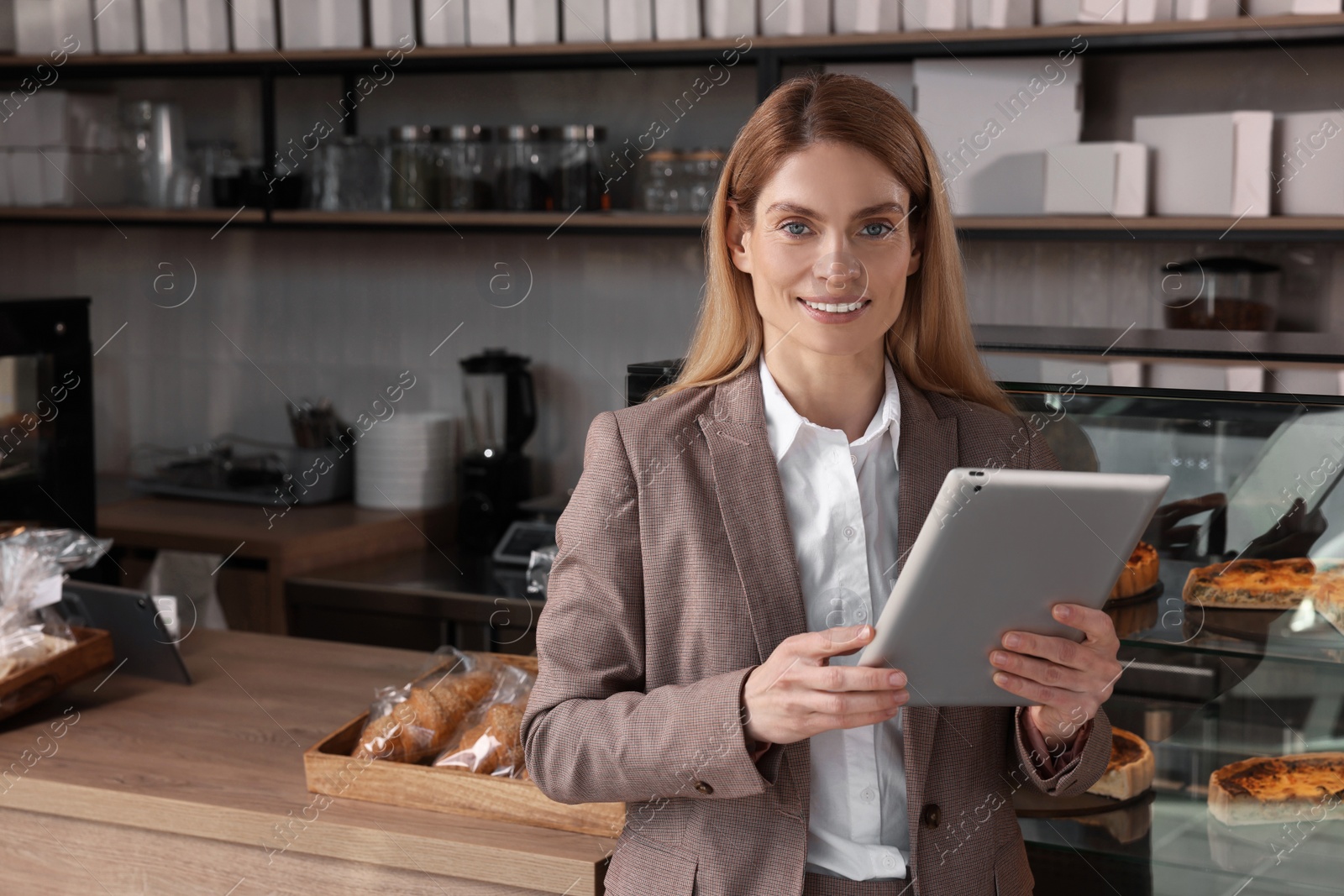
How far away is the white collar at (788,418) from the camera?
3.84ft

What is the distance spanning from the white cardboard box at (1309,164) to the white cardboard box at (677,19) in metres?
1.33

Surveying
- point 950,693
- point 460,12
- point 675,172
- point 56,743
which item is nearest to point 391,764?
point 56,743

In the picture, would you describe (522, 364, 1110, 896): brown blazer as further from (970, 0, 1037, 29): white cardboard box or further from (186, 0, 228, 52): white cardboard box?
(186, 0, 228, 52): white cardboard box

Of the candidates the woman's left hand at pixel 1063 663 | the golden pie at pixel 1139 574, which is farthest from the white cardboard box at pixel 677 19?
the woman's left hand at pixel 1063 663

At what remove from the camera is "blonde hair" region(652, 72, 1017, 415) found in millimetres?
1123

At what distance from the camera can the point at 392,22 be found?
3357 mm

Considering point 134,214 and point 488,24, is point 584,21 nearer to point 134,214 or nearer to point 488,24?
point 488,24

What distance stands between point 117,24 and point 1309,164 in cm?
317

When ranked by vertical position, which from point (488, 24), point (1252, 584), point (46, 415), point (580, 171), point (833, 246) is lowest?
point (1252, 584)

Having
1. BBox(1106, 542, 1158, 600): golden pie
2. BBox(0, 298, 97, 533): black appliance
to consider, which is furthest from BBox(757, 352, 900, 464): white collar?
BBox(0, 298, 97, 533): black appliance

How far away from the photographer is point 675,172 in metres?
3.17

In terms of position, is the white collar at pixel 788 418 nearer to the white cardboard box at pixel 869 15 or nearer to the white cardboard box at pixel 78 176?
the white cardboard box at pixel 869 15

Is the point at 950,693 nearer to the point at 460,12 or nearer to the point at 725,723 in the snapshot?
the point at 725,723

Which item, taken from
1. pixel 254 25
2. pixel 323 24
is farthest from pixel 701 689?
pixel 254 25
